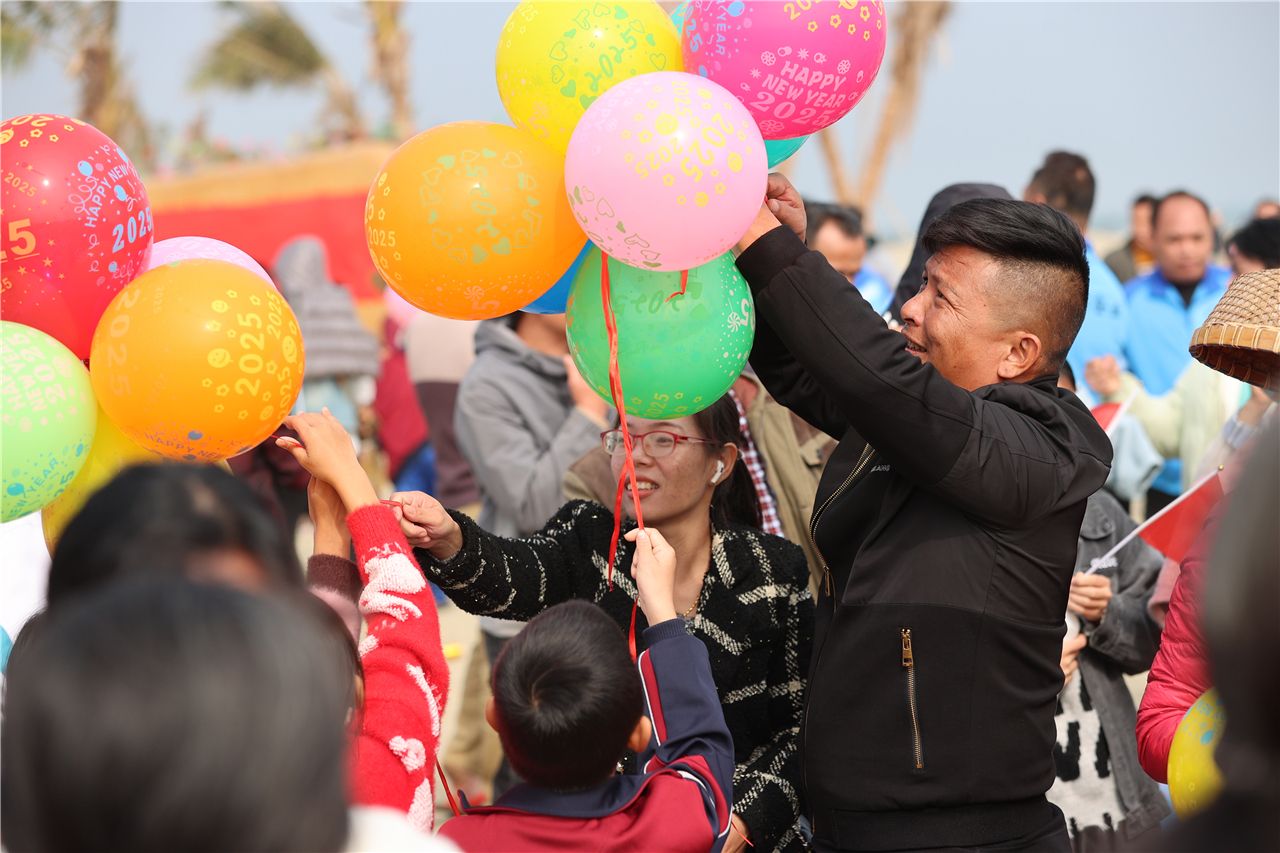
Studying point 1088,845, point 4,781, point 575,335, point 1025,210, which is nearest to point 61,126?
point 575,335

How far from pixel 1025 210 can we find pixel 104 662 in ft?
5.80

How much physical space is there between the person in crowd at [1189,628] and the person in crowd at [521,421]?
2140mm

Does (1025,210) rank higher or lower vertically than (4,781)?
higher

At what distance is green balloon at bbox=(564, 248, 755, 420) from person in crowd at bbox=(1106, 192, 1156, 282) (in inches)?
255

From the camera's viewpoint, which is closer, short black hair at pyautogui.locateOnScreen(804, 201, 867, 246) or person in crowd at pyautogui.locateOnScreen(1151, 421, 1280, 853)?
person in crowd at pyautogui.locateOnScreen(1151, 421, 1280, 853)

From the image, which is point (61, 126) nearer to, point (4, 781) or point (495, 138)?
point (495, 138)

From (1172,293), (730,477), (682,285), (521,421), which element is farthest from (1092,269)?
(682,285)

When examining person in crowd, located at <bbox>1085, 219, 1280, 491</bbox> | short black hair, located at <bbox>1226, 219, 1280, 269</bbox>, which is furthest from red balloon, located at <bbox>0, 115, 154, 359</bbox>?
short black hair, located at <bbox>1226, 219, 1280, 269</bbox>

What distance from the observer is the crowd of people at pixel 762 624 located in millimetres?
981

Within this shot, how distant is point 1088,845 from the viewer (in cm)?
307

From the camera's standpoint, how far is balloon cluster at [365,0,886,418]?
1899 millimetres

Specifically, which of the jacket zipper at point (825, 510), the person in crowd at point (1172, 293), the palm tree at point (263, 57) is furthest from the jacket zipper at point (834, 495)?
the palm tree at point (263, 57)

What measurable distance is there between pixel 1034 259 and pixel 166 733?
173 centimetres

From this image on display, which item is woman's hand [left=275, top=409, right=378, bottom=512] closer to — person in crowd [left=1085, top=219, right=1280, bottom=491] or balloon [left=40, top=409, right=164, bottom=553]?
balloon [left=40, top=409, right=164, bottom=553]
